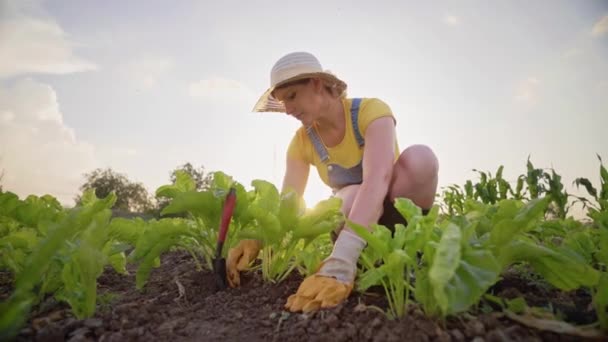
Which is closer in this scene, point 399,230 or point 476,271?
point 476,271

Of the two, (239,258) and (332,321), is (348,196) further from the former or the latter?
(332,321)

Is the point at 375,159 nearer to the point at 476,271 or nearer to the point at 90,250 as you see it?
the point at 476,271

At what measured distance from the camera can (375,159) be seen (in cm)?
201

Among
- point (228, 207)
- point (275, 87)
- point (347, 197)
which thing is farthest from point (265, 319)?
point (275, 87)

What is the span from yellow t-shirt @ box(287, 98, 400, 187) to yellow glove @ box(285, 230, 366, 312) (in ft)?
2.66

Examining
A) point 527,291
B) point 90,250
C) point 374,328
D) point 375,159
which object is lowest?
point 374,328

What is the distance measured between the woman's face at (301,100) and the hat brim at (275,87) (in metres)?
0.05

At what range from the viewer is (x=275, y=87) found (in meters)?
2.21

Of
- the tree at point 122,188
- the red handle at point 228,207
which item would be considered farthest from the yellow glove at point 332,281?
the tree at point 122,188

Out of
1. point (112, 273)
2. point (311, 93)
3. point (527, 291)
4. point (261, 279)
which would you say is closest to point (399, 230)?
point (527, 291)

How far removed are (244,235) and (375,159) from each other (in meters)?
0.72

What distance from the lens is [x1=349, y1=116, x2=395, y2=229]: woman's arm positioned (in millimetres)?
1853

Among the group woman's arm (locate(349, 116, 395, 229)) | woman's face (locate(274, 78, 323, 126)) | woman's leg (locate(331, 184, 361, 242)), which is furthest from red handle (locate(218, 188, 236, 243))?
woman's leg (locate(331, 184, 361, 242))

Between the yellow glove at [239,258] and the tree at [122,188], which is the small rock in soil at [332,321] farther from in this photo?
the tree at [122,188]
